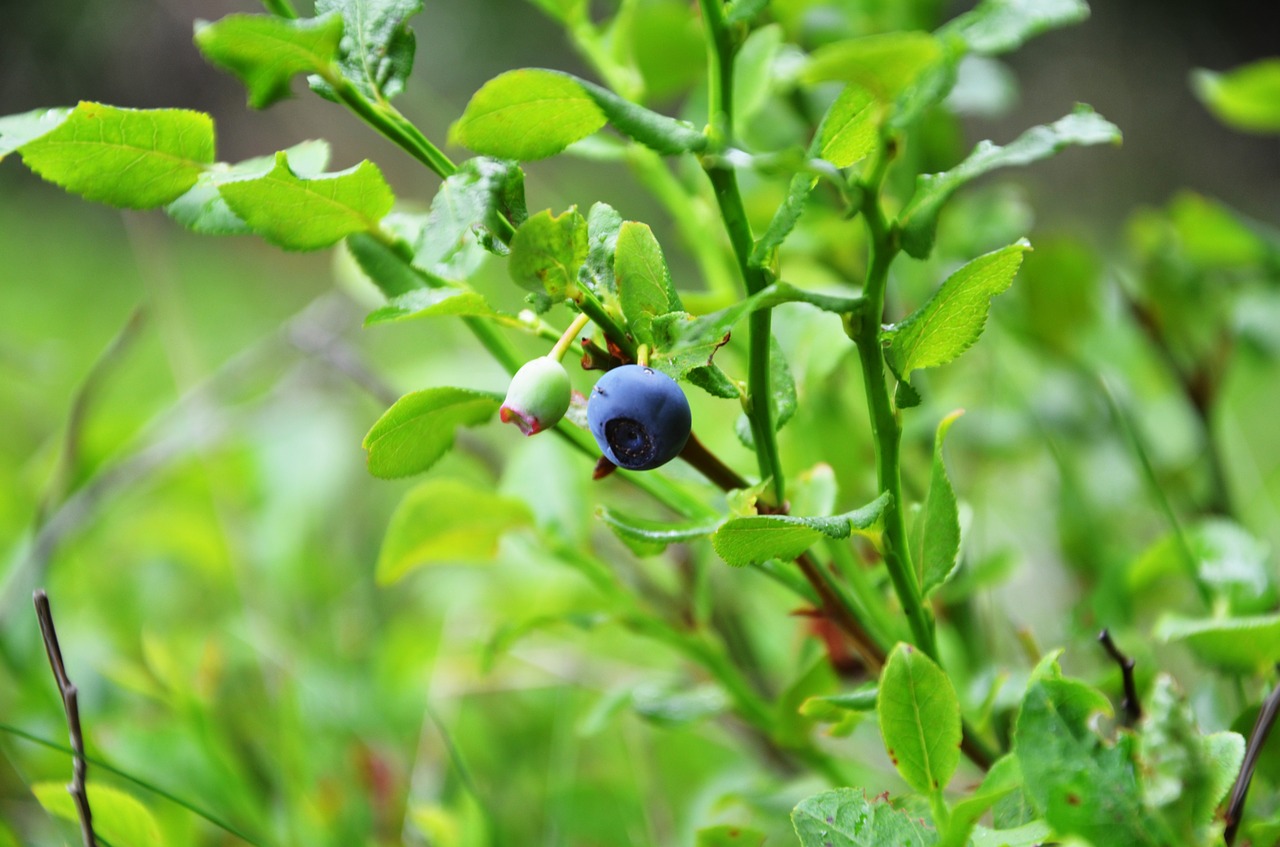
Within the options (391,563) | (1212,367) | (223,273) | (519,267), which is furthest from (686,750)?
(223,273)


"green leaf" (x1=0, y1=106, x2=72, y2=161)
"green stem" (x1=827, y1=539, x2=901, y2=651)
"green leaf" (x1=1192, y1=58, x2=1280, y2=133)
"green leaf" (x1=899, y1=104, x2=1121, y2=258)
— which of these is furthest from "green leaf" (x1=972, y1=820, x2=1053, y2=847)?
"green leaf" (x1=1192, y1=58, x2=1280, y2=133)

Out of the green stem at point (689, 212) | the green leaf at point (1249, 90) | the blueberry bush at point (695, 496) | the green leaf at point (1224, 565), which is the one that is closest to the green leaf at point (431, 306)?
the blueberry bush at point (695, 496)

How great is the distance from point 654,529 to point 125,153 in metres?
0.27

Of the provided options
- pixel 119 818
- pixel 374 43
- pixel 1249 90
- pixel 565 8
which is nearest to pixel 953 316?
pixel 374 43

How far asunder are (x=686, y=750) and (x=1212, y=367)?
2.05 ft

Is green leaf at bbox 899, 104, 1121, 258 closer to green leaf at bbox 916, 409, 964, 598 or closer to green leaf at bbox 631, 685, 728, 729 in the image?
green leaf at bbox 916, 409, 964, 598

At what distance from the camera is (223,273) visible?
11.1ft

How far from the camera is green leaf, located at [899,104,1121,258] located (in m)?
0.35

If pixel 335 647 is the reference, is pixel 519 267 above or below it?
above

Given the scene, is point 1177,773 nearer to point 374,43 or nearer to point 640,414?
point 640,414

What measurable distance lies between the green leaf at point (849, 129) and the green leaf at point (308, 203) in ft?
0.59

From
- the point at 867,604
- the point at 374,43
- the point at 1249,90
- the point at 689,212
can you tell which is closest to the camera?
the point at 374,43

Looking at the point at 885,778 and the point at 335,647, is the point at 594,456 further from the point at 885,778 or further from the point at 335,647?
the point at 335,647

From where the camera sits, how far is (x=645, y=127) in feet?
1.22
